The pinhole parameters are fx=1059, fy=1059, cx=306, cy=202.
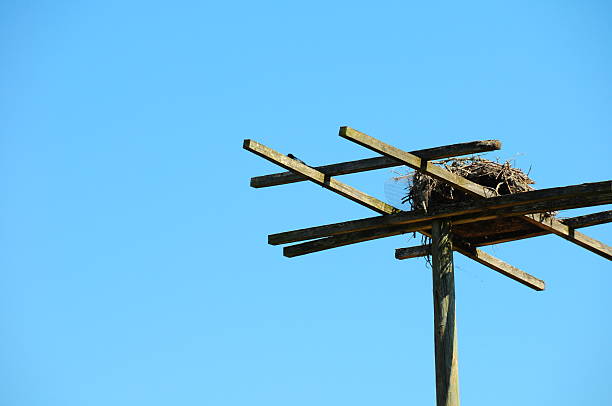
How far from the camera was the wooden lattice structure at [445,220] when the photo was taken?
927 centimetres

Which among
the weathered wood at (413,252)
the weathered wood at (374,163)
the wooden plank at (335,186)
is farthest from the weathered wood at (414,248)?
the weathered wood at (374,163)

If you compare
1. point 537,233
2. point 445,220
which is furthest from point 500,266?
point 445,220

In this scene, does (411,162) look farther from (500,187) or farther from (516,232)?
(516,232)

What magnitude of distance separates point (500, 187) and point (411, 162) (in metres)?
1.35

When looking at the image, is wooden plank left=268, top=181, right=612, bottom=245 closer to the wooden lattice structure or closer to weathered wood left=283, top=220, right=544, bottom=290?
the wooden lattice structure

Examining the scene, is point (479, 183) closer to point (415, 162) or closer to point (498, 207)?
point (498, 207)

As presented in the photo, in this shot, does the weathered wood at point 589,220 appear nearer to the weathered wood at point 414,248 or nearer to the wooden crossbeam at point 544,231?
the wooden crossbeam at point 544,231

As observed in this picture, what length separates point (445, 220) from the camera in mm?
10008

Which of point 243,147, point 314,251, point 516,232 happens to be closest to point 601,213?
point 516,232

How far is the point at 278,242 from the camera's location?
10727 mm

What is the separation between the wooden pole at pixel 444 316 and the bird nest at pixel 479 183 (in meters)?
0.29

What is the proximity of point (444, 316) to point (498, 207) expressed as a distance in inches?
43.6

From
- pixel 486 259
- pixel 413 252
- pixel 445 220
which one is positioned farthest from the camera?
pixel 413 252

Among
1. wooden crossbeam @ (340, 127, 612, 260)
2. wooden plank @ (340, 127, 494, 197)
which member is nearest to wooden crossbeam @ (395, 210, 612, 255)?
wooden crossbeam @ (340, 127, 612, 260)
